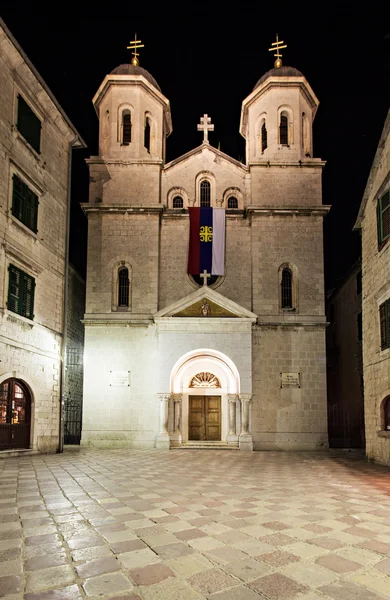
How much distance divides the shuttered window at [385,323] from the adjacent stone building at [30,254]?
11244mm

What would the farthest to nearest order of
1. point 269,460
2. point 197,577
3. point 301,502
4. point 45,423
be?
point 45,423
point 269,460
point 301,502
point 197,577

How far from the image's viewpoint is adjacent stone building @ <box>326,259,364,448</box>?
25766mm

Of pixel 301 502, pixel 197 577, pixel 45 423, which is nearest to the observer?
pixel 197 577

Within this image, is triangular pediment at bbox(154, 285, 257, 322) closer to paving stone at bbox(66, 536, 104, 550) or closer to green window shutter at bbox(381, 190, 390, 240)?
green window shutter at bbox(381, 190, 390, 240)

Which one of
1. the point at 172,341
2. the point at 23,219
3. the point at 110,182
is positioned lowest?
the point at 172,341

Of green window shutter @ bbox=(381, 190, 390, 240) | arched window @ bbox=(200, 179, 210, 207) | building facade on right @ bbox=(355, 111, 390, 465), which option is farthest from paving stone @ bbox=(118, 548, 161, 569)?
arched window @ bbox=(200, 179, 210, 207)

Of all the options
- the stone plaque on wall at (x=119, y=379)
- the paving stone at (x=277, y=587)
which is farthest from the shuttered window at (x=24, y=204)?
the paving stone at (x=277, y=587)

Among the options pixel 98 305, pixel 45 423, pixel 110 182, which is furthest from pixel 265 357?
pixel 110 182

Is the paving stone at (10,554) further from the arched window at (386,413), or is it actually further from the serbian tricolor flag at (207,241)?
the serbian tricolor flag at (207,241)

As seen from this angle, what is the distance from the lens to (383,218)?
15.0m

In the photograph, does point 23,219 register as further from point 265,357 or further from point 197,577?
point 197,577

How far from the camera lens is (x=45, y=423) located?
56.5 feet

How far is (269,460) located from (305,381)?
18.9 feet

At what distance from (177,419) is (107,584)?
663 inches
